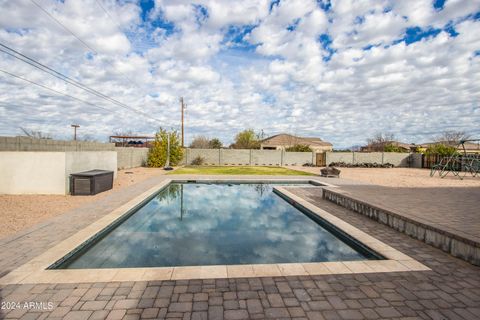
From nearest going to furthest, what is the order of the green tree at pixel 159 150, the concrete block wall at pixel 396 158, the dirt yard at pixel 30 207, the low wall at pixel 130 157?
1. the dirt yard at pixel 30 207
2. the low wall at pixel 130 157
3. the green tree at pixel 159 150
4. the concrete block wall at pixel 396 158

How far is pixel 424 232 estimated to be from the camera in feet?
15.8

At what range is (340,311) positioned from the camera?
264 cm

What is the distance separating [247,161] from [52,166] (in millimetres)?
21044

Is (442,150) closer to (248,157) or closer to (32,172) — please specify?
(248,157)

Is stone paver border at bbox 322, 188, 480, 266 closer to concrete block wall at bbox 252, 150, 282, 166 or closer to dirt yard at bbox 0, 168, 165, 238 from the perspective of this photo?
dirt yard at bbox 0, 168, 165, 238

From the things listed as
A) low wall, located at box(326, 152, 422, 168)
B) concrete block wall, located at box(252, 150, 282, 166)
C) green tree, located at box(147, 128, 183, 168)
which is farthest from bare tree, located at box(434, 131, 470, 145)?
green tree, located at box(147, 128, 183, 168)

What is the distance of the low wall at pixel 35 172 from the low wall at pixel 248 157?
1828 cm

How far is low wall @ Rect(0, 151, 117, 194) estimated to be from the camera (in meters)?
8.75

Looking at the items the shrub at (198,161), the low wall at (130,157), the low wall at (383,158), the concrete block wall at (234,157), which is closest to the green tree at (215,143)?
the concrete block wall at (234,157)

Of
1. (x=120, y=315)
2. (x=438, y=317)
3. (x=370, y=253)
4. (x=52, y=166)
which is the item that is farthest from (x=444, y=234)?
(x=52, y=166)

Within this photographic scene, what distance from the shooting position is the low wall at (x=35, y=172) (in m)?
8.75

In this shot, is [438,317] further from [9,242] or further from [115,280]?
[9,242]

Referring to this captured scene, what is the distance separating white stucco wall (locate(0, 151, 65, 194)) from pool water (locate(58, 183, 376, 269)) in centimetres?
348

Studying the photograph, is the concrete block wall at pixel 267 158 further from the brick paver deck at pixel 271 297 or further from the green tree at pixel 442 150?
the brick paver deck at pixel 271 297
